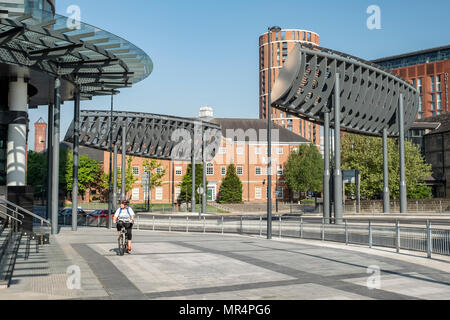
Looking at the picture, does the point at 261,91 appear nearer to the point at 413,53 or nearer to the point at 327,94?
the point at 413,53

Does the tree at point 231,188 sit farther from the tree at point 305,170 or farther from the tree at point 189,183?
the tree at point 305,170

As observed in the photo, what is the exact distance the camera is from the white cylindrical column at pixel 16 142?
25.4 meters

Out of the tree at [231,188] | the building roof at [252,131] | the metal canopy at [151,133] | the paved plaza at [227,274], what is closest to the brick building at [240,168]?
the building roof at [252,131]

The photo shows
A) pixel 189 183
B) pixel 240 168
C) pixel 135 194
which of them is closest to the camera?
pixel 189 183

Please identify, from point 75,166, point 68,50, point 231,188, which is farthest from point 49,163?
point 231,188

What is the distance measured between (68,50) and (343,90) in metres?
24.9

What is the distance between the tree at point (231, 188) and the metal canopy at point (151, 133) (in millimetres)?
21182

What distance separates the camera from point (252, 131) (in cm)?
9512

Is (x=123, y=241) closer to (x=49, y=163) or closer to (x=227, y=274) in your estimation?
(x=227, y=274)

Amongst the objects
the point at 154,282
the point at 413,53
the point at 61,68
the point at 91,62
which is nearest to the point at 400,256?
the point at 154,282

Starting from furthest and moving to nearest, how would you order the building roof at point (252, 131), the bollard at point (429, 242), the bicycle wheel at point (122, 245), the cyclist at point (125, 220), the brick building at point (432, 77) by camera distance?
the brick building at point (432, 77)
the building roof at point (252, 131)
the bollard at point (429, 242)
the cyclist at point (125, 220)
the bicycle wheel at point (122, 245)

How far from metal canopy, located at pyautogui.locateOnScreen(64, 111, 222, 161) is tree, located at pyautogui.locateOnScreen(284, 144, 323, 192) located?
26260mm

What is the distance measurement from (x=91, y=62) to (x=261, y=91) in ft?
411

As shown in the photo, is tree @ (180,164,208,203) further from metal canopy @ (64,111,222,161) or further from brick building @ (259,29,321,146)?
brick building @ (259,29,321,146)
